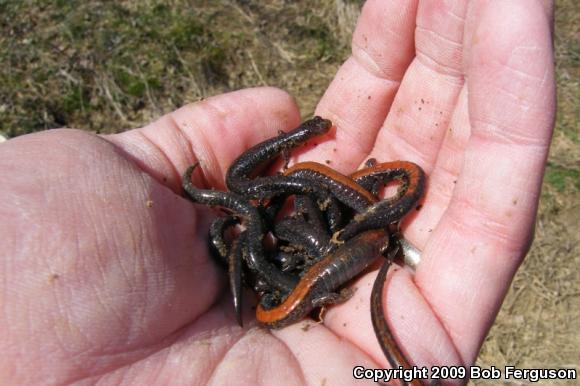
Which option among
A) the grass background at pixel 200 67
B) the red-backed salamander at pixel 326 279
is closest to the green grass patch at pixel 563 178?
the grass background at pixel 200 67

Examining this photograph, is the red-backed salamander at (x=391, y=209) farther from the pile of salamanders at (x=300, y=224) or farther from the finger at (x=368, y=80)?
the finger at (x=368, y=80)

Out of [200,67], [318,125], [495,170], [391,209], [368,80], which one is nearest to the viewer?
[495,170]

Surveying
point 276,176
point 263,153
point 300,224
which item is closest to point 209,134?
point 263,153

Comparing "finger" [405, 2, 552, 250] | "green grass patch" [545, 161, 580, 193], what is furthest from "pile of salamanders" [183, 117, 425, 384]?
"green grass patch" [545, 161, 580, 193]

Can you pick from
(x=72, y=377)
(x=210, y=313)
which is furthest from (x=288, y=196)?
(x=72, y=377)

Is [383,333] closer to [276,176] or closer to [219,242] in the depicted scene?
[219,242]

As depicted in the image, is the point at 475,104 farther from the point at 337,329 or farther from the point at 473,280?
the point at 337,329

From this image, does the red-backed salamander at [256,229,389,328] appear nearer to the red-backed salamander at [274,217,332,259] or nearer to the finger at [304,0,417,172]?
the red-backed salamander at [274,217,332,259]
